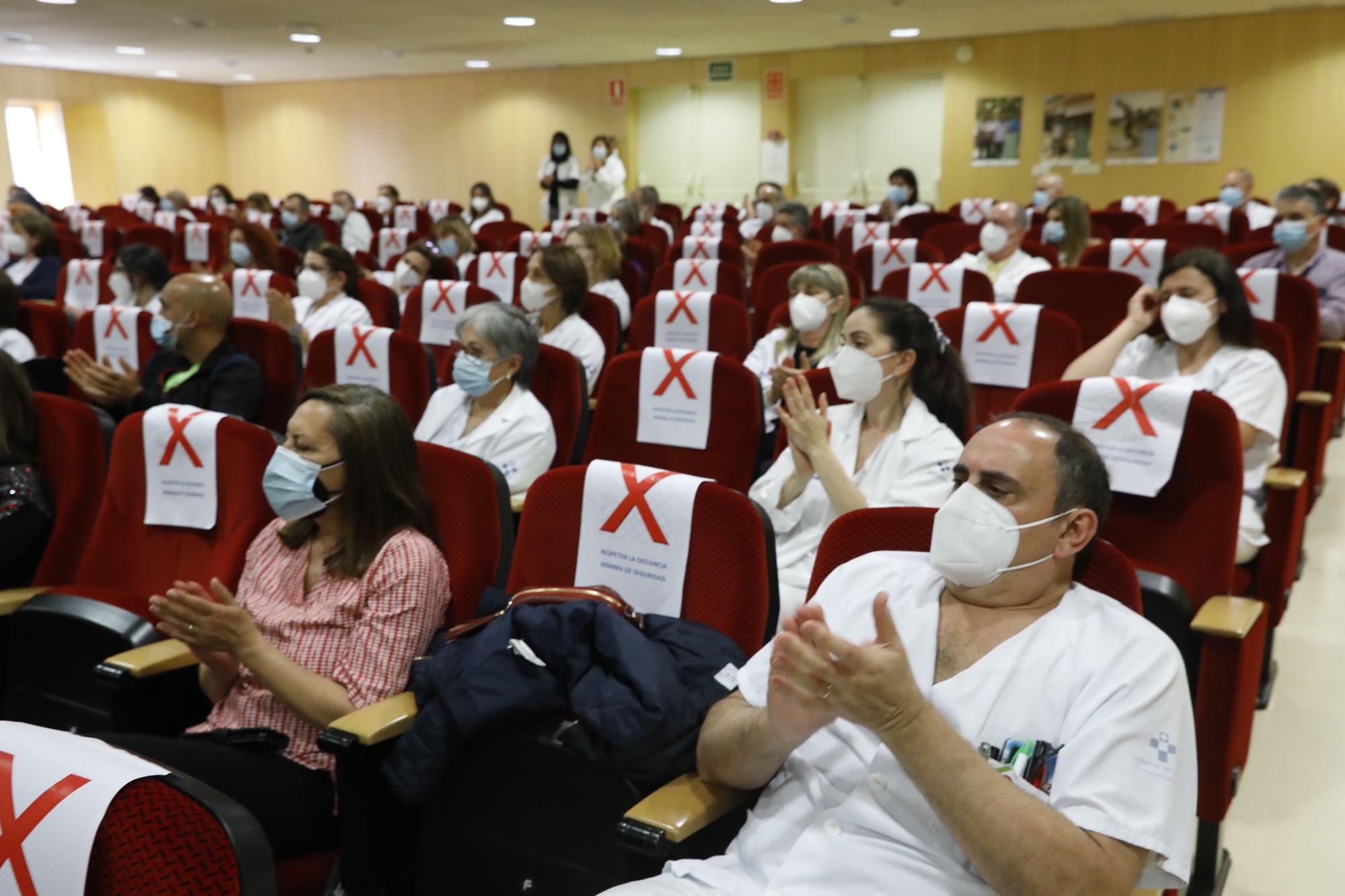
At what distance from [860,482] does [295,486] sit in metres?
1.22

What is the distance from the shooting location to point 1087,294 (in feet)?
13.3

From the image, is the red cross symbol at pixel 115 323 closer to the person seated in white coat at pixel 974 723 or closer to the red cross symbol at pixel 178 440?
the red cross symbol at pixel 178 440

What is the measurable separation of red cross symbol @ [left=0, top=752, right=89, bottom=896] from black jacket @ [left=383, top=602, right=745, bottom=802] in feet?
2.27

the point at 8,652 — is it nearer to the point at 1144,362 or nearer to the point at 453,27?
the point at 1144,362

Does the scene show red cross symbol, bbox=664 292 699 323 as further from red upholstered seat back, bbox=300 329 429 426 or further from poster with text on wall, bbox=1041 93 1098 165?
poster with text on wall, bbox=1041 93 1098 165

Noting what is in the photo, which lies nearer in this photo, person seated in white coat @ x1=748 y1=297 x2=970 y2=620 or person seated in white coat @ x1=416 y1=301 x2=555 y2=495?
person seated in white coat @ x1=748 y1=297 x2=970 y2=620

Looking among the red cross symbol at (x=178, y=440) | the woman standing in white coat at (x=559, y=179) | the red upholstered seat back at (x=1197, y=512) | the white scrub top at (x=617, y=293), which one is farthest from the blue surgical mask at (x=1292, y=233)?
the woman standing in white coat at (x=559, y=179)

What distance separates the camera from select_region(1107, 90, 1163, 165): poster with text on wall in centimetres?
1180

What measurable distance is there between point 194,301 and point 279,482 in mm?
1880

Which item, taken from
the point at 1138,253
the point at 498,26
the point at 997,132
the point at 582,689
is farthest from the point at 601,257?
the point at 997,132

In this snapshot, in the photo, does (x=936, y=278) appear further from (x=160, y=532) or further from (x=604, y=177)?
(x=604, y=177)

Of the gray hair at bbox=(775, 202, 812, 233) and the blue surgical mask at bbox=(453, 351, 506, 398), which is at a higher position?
the gray hair at bbox=(775, 202, 812, 233)

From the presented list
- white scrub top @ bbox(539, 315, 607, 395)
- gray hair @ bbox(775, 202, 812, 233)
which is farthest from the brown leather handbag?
gray hair @ bbox(775, 202, 812, 233)

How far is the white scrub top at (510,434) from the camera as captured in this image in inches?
117
